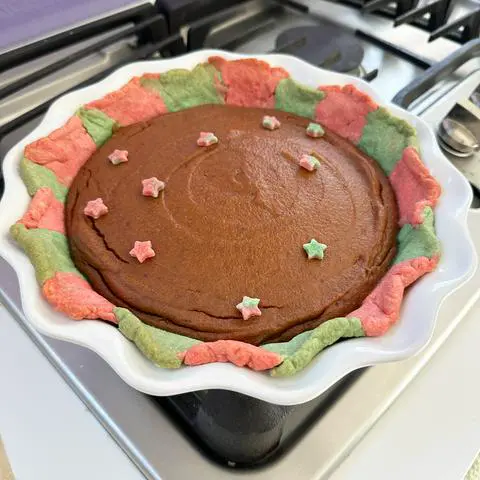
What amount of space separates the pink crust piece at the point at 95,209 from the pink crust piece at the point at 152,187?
0.21ft

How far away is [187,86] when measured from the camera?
3.15ft

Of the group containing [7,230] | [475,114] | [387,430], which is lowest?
[387,430]

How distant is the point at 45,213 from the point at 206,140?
0.95 feet

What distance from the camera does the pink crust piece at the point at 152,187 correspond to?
0.78 m

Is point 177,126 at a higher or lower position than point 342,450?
higher

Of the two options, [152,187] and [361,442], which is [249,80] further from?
[361,442]

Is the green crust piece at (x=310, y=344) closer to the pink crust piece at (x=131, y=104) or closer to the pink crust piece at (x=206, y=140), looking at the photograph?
the pink crust piece at (x=206, y=140)

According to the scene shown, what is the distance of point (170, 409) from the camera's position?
26.5 inches

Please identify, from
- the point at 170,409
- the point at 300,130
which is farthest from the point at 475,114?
the point at 170,409

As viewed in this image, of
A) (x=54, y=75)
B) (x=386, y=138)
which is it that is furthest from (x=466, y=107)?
(x=54, y=75)

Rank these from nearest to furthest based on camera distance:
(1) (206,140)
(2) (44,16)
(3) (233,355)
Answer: (3) (233,355)
(1) (206,140)
(2) (44,16)

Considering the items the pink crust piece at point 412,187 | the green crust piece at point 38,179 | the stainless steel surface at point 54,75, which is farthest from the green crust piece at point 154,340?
the stainless steel surface at point 54,75

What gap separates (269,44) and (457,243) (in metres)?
0.81

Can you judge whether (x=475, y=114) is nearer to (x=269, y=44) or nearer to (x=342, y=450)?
(x=269, y=44)
